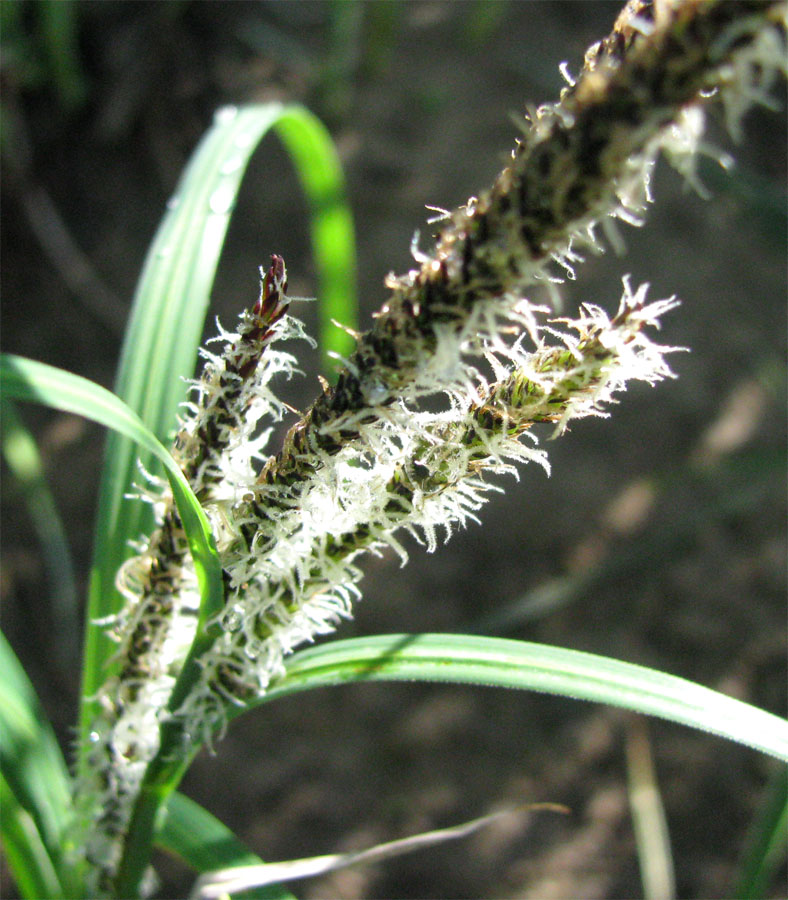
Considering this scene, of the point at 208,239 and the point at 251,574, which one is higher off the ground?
the point at 208,239

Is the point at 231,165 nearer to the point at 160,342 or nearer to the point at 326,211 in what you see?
the point at 160,342

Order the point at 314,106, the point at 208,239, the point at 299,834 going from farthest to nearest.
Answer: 1. the point at 314,106
2. the point at 299,834
3. the point at 208,239

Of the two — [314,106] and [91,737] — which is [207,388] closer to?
[91,737]

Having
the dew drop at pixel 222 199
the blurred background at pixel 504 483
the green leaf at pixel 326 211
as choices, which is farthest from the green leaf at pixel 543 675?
the blurred background at pixel 504 483

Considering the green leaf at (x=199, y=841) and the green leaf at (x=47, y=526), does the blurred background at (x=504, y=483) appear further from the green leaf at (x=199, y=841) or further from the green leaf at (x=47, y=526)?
the green leaf at (x=199, y=841)

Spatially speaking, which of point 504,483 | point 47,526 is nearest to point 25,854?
point 47,526

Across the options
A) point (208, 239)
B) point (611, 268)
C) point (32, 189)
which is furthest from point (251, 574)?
point (32, 189)

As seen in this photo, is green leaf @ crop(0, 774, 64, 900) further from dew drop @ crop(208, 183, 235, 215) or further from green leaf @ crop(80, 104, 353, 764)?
dew drop @ crop(208, 183, 235, 215)
